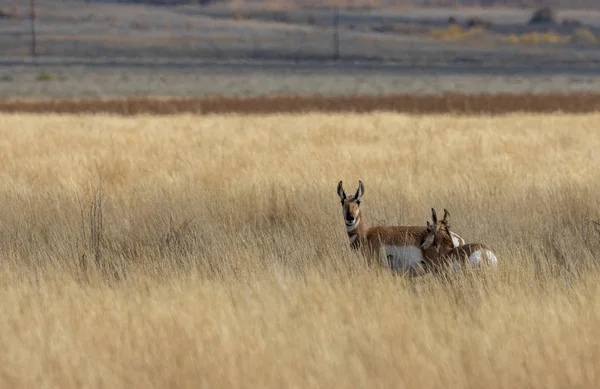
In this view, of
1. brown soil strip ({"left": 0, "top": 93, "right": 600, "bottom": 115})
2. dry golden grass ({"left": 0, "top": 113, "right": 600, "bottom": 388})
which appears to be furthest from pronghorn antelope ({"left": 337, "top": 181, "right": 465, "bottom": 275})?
brown soil strip ({"left": 0, "top": 93, "right": 600, "bottom": 115})

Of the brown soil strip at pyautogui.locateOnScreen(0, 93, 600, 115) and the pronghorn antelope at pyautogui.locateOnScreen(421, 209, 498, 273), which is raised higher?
the pronghorn antelope at pyautogui.locateOnScreen(421, 209, 498, 273)

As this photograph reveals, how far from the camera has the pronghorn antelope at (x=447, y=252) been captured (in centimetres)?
874

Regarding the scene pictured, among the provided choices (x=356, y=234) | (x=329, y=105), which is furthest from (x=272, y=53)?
(x=356, y=234)

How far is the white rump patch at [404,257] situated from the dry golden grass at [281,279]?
199 mm

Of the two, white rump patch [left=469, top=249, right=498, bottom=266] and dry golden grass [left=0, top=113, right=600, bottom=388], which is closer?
dry golden grass [left=0, top=113, right=600, bottom=388]

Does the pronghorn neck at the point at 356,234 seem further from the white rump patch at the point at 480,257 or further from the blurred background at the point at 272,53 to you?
the blurred background at the point at 272,53

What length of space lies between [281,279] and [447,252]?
1.31m

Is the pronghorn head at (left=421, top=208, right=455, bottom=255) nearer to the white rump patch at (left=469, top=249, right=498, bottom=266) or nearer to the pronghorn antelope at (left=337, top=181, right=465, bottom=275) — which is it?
the pronghorn antelope at (left=337, top=181, right=465, bottom=275)

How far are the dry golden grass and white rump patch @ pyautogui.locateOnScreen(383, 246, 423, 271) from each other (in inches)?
7.8

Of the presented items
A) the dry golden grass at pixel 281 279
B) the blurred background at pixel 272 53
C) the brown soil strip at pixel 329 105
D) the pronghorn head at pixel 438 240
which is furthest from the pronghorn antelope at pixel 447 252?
the blurred background at pixel 272 53

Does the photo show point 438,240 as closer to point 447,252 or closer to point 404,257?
point 447,252

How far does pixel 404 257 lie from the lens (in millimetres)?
9195

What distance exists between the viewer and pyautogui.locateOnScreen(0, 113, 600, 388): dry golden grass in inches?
262

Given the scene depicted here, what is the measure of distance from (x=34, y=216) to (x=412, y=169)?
6926 millimetres
